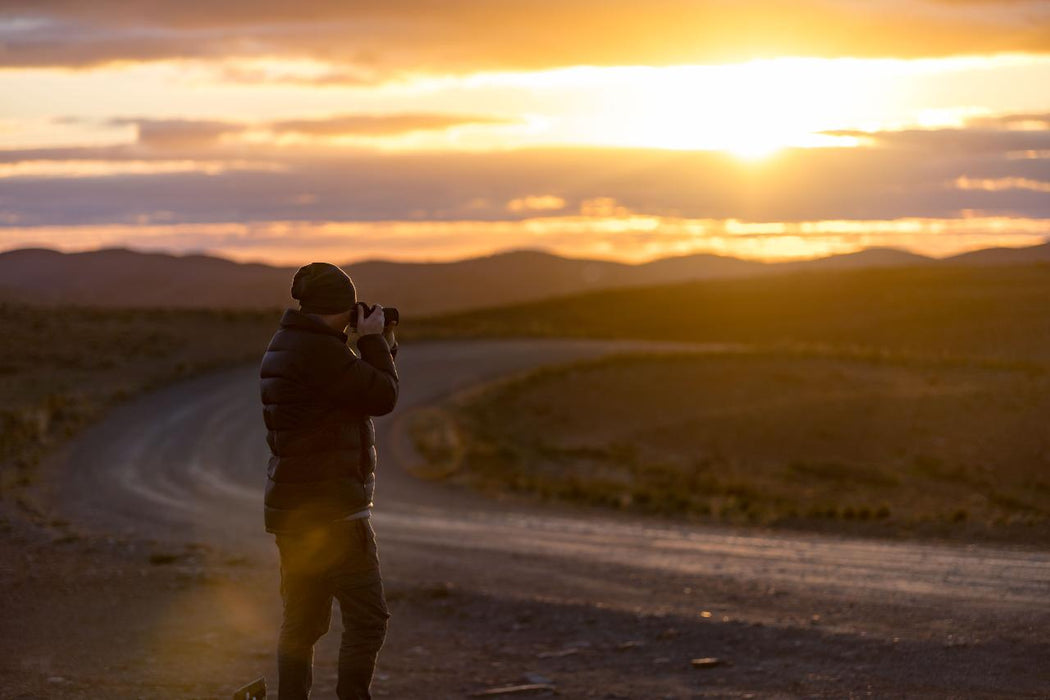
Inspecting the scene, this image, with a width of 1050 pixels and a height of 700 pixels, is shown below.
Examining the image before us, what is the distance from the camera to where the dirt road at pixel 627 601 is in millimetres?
8352

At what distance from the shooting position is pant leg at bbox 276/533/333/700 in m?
5.77

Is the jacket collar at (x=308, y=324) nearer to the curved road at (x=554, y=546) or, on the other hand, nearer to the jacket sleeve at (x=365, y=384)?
the jacket sleeve at (x=365, y=384)

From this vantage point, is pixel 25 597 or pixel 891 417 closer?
pixel 25 597

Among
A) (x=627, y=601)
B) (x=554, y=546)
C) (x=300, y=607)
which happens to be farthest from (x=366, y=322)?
(x=554, y=546)

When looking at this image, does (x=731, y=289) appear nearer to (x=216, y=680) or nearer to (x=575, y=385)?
(x=575, y=385)

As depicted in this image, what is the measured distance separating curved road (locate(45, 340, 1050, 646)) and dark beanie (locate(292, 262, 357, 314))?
563cm

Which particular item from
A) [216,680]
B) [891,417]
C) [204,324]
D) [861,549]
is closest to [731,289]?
[204,324]

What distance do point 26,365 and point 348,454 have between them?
37854mm

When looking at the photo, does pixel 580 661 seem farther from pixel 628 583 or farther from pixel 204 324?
pixel 204 324

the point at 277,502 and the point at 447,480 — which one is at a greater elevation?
the point at 277,502

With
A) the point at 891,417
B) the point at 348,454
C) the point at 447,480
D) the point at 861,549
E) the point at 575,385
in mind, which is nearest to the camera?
the point at 348,454

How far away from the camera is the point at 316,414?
562 centimetres

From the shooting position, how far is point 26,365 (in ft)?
131

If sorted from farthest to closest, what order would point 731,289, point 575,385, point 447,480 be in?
point 731,289 → point 575,385 → point 447,480
